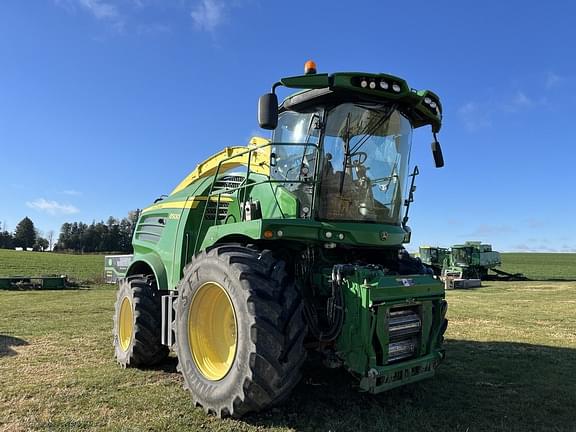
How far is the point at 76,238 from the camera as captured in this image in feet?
302

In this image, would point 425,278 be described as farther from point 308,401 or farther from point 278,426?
point 278,426

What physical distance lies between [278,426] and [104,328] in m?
7.08

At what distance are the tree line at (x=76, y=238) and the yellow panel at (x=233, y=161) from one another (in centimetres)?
7650

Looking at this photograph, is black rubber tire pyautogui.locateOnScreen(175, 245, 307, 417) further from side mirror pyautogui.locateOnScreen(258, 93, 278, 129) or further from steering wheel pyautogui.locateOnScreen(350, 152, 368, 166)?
steering wheel pyautogui.locateOnScreen(350, 152, 368, 166)

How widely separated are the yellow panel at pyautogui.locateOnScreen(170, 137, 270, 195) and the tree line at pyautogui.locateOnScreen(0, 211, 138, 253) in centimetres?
7650

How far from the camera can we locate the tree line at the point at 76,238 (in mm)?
86500

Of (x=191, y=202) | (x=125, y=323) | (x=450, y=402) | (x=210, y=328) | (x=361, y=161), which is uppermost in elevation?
(x=361, y=161)

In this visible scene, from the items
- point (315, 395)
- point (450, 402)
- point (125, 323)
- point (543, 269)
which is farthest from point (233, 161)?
point (543, 269)

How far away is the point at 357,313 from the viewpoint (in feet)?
14.1

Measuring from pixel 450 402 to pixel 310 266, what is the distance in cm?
208

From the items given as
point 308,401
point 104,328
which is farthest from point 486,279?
point 308,401

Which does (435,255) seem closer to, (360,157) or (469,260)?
(469,260)

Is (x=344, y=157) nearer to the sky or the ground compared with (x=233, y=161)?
nearer to the ground

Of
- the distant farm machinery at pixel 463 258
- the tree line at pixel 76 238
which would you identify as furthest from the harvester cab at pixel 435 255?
the tree line at pixel 76 238
